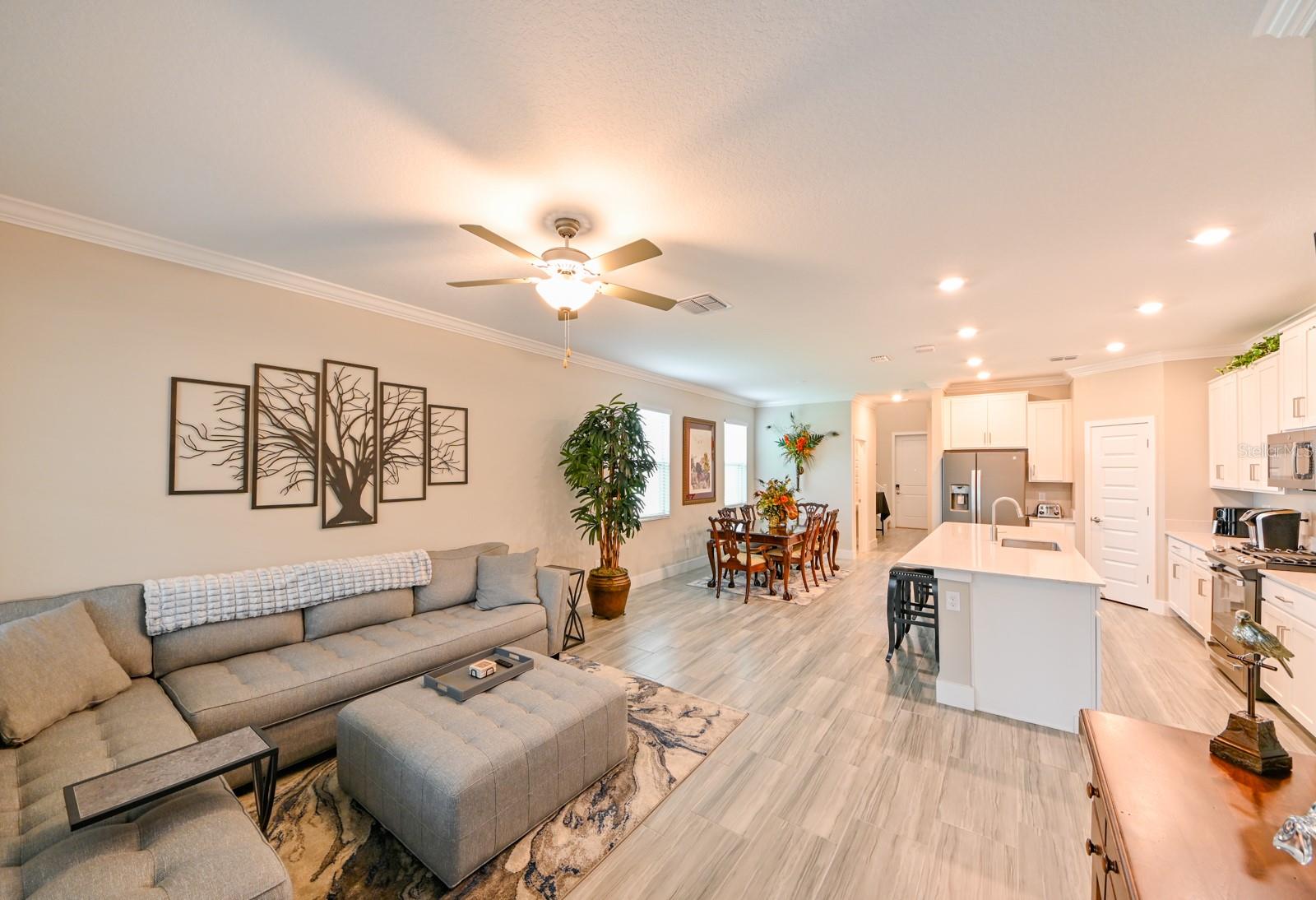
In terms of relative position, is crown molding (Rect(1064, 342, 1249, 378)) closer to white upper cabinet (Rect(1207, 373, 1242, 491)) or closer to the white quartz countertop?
white upper cabinet (Rect(1207, 373, 1242, 491))

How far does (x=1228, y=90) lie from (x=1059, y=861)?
2691 mm

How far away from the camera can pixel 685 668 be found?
3582 millimetres

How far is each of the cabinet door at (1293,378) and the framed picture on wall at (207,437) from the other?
6.61 m

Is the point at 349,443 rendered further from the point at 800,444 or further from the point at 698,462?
the point at 800,444

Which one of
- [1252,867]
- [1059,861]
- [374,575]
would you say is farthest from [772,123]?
[374,575]

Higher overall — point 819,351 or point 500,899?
point 819,351

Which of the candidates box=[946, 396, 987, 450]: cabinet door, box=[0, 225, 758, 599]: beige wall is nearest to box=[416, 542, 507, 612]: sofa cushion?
box=[0, 225, 758, 599]: beige wall

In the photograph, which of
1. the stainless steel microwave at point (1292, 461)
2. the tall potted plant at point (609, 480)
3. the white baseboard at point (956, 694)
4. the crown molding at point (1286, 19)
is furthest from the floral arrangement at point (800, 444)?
the crown molding at point (1286, 19)

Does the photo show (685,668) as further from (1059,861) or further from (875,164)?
(875,164)

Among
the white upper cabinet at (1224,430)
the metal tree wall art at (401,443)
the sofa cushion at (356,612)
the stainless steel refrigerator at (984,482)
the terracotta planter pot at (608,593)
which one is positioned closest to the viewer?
the sofa cushion at (356,612)

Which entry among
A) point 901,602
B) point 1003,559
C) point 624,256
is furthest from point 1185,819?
point 901,602

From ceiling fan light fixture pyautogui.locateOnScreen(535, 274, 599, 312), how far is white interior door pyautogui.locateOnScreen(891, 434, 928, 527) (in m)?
10.2

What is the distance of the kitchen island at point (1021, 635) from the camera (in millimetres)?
2697

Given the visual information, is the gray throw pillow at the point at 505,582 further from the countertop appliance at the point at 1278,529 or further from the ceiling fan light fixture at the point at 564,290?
the countertop appliance at the point at 1278,529
